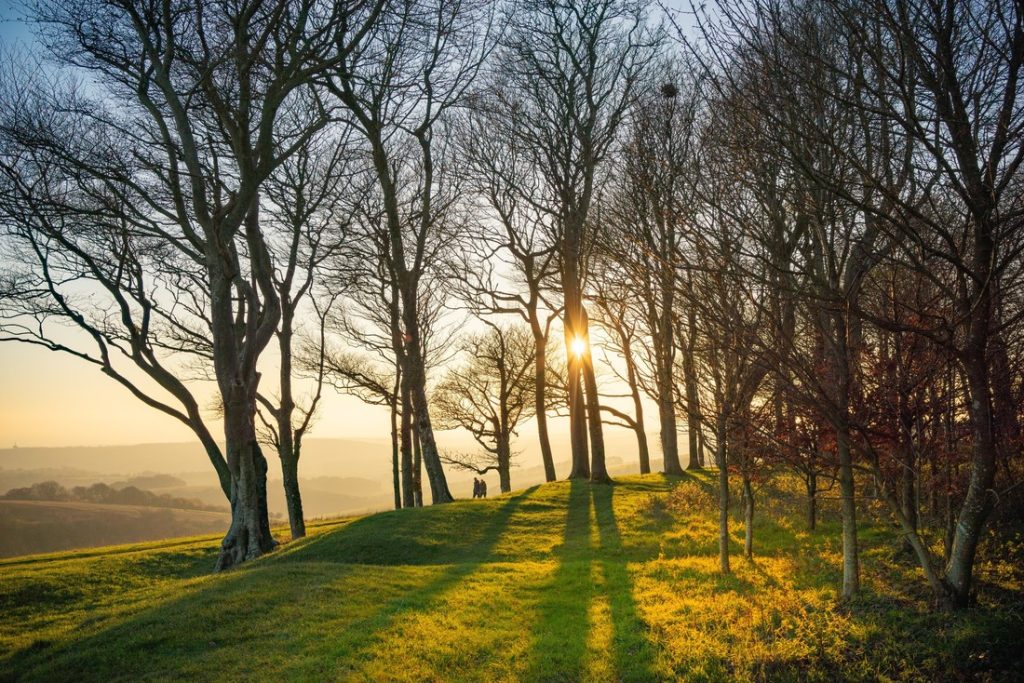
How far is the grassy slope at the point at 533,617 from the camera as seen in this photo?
5.79 metres

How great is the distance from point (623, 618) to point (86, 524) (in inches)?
1671

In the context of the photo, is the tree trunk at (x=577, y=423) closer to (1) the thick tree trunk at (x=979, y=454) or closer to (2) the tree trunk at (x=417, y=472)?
(2) the tree trunk at (x=417, y=472)

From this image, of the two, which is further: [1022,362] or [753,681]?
[1022,362]

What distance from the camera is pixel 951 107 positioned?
4.87 metres

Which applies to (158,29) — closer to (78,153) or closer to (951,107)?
(78,153)

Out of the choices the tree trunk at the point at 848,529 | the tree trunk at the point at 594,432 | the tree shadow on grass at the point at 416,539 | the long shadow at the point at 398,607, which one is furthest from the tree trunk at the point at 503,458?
the tree trunk at the point at 848,529

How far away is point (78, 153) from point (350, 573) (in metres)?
11.7

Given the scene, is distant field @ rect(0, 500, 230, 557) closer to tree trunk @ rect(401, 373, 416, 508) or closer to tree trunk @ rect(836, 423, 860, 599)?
tree trunk @ rect(401, 373, 416, 508)

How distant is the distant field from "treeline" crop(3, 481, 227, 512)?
16.5 ft

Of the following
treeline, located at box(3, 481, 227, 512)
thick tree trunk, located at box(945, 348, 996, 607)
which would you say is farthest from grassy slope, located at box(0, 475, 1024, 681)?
treeline, located at box(3, 481, 227, 512)

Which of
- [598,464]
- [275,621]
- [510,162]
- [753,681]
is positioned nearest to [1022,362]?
[753,681]

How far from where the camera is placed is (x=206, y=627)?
806 cm

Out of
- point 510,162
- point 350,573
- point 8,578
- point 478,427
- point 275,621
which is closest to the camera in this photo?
point 275,621

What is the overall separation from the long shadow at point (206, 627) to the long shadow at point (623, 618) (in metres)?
2.86
